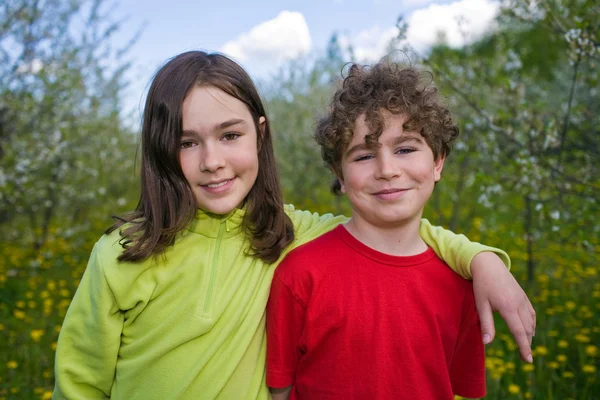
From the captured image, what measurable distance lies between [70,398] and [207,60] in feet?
3.60

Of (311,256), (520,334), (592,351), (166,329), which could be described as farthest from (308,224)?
(592,351)

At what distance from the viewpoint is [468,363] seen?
1707mm

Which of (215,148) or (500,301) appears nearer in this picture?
(500,301)

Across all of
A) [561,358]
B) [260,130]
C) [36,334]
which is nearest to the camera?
[260,130]

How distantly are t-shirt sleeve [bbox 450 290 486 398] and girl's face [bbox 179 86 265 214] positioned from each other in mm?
815

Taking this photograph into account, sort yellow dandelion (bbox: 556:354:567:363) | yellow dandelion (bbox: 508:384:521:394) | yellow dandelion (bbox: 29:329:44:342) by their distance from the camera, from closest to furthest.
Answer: yellow dandelion (bbox: 508:384:521:394) < yellow dandelion (bbox: 556:354:567:363) < yellow dandelion (bbox: 29:329:44:342)

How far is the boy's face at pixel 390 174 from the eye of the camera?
154 cm

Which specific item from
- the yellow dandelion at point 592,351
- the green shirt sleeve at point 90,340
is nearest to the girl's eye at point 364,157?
the green shirt sleeve at point 90,340

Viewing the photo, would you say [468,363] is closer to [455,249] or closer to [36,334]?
[455,249]

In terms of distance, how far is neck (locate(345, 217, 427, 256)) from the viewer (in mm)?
1611

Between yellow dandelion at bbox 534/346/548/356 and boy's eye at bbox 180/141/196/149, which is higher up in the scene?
boy's eye at bbox 180/141/196/149

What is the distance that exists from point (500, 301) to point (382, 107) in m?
0.65

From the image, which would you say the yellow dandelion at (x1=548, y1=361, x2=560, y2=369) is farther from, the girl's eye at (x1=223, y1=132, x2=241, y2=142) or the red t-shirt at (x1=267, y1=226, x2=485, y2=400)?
the girl's eye at (x1=223, y1=132, x2=241, y2=142)

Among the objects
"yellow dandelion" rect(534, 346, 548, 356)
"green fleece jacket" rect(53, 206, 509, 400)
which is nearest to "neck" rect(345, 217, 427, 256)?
"green fleece jacket" rect(53, 206, 509, 400)
